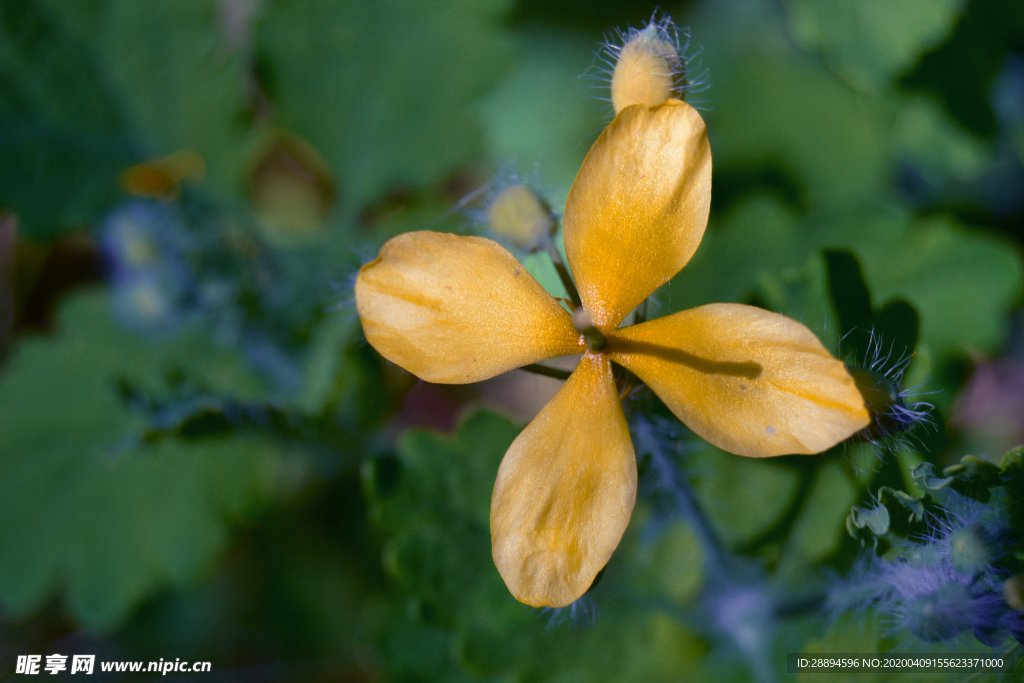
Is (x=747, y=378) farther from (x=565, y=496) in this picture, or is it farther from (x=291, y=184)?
(x=291, y=184)

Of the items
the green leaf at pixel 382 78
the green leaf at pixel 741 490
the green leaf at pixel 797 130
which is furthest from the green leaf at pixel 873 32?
the green leaf at pixel 741 490

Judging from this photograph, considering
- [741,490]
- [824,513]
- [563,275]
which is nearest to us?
[563,275]

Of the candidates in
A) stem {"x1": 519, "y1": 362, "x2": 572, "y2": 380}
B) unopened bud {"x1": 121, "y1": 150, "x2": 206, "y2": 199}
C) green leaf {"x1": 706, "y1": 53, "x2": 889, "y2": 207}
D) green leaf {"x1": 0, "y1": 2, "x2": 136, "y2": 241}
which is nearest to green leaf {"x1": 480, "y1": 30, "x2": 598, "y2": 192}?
green leaf {"x1": 706, "y1": 53, "x2": 889, "y2": 207}

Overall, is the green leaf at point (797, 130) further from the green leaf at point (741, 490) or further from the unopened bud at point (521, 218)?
the unopened bud at point (521, 218)

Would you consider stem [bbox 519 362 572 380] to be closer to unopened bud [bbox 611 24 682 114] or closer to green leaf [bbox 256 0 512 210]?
unopened bud [bbox 611 24 682 114]

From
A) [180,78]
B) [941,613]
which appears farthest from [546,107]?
[941,613]
